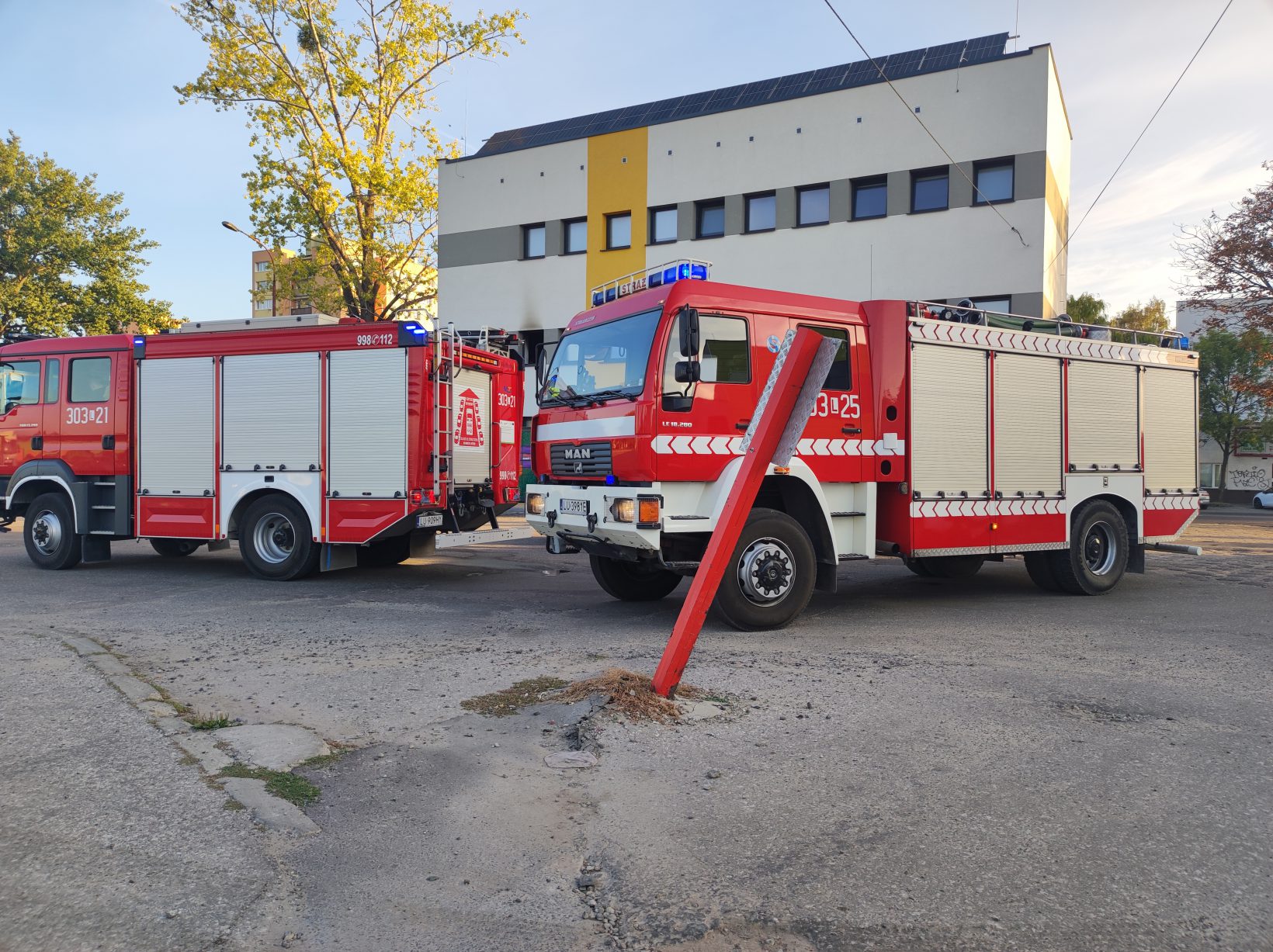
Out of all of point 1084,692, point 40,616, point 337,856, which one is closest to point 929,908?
point 337,856

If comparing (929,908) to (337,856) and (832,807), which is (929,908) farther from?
(337,856)

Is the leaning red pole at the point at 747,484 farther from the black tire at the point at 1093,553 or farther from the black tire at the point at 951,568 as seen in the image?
the black tire at the point at 951,568

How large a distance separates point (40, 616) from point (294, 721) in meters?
4.91

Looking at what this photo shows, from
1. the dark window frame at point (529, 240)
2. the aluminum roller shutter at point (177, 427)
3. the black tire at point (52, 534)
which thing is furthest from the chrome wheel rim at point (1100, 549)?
the dark window frame at point (529, 240)

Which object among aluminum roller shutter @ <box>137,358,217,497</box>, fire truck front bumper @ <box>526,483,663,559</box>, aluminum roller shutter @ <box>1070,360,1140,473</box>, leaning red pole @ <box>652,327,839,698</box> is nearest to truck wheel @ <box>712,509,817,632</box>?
fire truck front bumper @ <box>526,483,663,559</box>

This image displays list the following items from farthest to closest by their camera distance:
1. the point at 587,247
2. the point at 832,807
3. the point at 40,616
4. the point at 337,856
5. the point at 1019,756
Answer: the point at 587,247, the point at 40,616, the point at 1019,756, the point at 832,807, the point at 337,856

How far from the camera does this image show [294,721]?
5000 millimetres

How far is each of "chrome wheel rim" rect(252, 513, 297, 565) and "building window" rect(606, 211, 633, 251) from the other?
17230mm

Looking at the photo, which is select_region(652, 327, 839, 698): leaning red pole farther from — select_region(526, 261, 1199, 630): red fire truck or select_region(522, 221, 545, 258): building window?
select_region(522, 221, 545, 258): building window

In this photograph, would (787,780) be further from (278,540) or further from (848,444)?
(278,540)

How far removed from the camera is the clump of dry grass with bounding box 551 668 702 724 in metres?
4.96

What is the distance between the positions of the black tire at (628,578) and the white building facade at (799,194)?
14061 millimetres

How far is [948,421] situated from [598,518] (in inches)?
140

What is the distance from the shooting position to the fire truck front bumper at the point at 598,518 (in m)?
7.10
